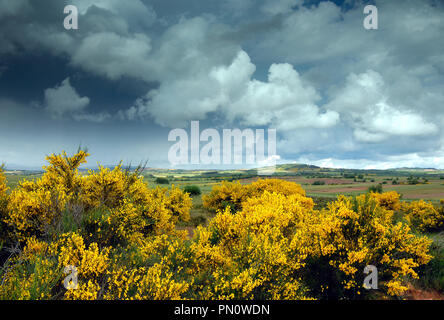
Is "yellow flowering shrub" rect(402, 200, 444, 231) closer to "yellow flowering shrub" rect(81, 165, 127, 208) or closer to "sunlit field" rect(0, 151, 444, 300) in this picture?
"sunlit field" rect(0, 151, 444, 300)

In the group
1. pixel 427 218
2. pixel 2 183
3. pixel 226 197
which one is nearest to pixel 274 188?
pixel 226 197

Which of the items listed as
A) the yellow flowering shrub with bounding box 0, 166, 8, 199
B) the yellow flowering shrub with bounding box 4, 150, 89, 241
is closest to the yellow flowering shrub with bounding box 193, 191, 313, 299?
the yellow flowering shrub with bounding box 4, 150, 89, 241

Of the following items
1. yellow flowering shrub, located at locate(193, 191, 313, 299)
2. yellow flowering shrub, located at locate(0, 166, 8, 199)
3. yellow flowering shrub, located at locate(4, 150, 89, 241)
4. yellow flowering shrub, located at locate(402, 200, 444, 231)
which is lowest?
A: yellow flowering shrub, located at locate(402, 200, 444, 231)

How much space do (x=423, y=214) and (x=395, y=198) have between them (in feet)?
20.1

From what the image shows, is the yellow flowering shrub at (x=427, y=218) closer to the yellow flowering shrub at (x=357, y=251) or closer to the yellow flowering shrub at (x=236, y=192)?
the yellow flowering shrub at (x=357, y=251)

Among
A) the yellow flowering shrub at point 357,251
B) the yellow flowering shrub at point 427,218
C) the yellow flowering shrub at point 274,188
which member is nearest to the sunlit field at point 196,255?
the yellow flowering shrub at point 357,251

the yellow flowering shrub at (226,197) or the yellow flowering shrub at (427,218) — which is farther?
the yellow flowering shrub at (226,197)

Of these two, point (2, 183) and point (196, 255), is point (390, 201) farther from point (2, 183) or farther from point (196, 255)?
point (2, 183)

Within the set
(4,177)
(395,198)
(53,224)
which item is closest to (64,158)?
(4,177)
